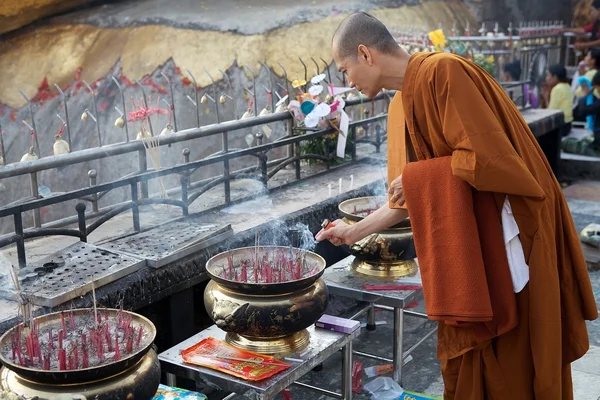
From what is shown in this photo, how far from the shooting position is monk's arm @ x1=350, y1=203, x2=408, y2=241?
2.94 m

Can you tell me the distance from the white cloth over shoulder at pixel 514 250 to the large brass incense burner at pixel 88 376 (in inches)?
50.2

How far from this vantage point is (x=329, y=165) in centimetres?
543

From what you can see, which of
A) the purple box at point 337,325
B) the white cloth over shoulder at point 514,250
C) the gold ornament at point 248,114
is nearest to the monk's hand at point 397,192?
the white cloth over shoulder at point 514,250

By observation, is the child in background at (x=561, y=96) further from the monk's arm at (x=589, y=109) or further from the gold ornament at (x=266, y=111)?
the gold ornament at (x=266, y=111)

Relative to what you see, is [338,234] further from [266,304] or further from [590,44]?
[590,44]

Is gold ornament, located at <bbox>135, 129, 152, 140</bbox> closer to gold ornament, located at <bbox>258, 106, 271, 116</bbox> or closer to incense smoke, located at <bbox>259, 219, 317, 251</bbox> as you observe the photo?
incense smoke, located at <bbox>259, 219, 317, 251</bbox>

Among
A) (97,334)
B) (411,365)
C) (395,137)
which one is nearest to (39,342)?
(97,334)

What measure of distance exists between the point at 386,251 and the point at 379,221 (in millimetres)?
745

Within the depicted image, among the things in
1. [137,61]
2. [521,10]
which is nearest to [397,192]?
[137,61]

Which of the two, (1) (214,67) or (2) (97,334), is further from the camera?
(1) (214,67)

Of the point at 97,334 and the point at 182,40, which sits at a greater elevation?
the point at 182,40

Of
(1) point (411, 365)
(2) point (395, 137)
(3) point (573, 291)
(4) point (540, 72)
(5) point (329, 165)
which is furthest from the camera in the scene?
(4) point (540, 72)

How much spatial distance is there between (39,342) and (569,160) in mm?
7581

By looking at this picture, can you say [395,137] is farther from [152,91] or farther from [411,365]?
[152,91]
